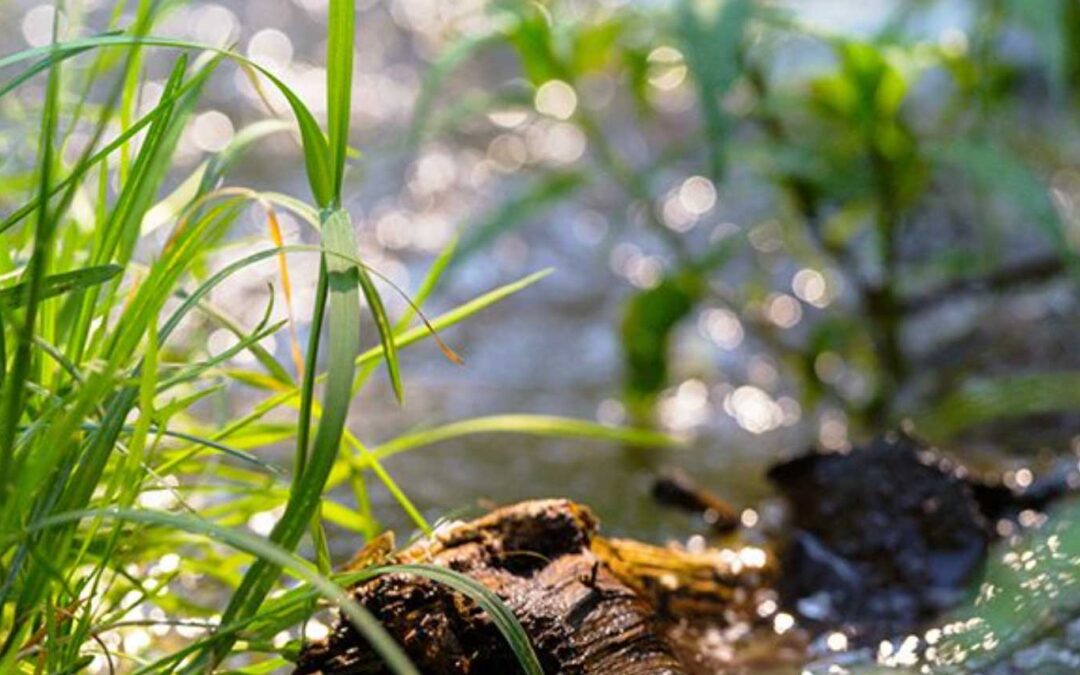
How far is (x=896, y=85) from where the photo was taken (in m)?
2.33

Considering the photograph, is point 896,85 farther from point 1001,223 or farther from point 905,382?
point 1001,223

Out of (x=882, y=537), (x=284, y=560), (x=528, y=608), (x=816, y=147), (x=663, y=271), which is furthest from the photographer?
(x=663, y=271)

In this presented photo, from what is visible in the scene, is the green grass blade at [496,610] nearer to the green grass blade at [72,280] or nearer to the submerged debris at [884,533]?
the green grass blade at [72,280]

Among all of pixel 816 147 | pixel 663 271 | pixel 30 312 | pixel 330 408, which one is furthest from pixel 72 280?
pixel 663 271

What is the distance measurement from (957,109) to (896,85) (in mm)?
322

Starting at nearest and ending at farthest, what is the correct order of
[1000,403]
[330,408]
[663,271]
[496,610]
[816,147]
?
1. [330,408]
2. [496,610]
3. [1000,403]
4. [816,147]
5. [663,271]

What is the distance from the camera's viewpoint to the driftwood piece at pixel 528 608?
135 cm

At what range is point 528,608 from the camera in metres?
1.37

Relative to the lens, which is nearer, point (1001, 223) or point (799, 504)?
point (799, 504)

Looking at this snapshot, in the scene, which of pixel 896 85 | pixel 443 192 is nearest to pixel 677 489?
pixel 896 85

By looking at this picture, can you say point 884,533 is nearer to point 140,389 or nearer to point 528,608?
point 528,608

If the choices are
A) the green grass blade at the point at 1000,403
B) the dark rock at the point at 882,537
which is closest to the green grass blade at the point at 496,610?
the dark rock at the point at 882,537

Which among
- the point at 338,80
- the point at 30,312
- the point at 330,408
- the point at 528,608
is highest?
the point at 338,80

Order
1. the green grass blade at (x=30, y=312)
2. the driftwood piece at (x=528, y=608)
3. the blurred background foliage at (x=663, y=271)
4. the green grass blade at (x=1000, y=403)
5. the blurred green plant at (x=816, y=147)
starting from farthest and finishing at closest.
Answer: the green grass blade at (x=1000, y=403) → the blurred green plant at (x=816, y=147) → the blurred background foliage at (x=663, y=271) → the driftwood piece at (x=528, y=608) → the green grass blade at (x=30, y=312)
